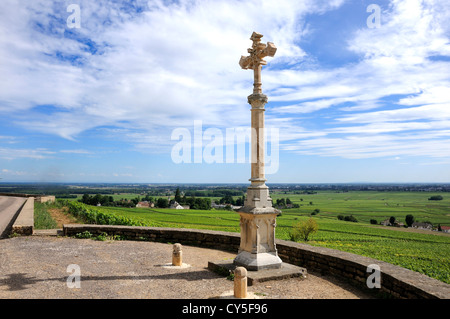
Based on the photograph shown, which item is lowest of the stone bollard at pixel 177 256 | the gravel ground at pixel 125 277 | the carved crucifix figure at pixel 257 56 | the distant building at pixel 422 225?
the distant building at pixel 422 225

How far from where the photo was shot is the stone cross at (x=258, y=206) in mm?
6793

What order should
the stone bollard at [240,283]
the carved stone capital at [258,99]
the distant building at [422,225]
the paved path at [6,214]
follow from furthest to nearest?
the distant building at [422,225], the paved path at [6,214], the carved stone capital at [258,99], the stone bollard at [240,283]

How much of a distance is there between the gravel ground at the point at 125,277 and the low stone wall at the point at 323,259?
34 centimetres

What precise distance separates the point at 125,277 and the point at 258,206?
323cm

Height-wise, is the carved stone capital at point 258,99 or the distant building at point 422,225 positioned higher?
the carved stone capital at point 258,99

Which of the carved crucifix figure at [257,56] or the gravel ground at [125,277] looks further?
the carved crucifix figure at [257,56]

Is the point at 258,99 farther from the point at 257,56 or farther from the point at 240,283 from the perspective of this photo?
the point at 240,283

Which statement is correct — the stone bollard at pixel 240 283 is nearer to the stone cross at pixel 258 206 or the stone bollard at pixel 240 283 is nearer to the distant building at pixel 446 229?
the stone cross at pixel 258 206

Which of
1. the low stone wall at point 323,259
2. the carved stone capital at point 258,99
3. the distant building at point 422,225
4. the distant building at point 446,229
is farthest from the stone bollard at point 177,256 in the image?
the distant building at point 422,225

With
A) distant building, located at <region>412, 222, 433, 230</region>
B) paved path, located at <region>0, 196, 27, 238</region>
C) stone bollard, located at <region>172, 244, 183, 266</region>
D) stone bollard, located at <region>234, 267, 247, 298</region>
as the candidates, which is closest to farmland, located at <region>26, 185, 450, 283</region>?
distant building, located at <region>412, 222, 433, 230</region>

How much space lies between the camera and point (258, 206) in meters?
6.89

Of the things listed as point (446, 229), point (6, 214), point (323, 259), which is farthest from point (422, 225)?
point (6, 214)

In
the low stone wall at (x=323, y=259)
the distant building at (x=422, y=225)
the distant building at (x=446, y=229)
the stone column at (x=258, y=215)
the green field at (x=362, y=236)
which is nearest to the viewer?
the low stone wall at (x=323, y=259)
